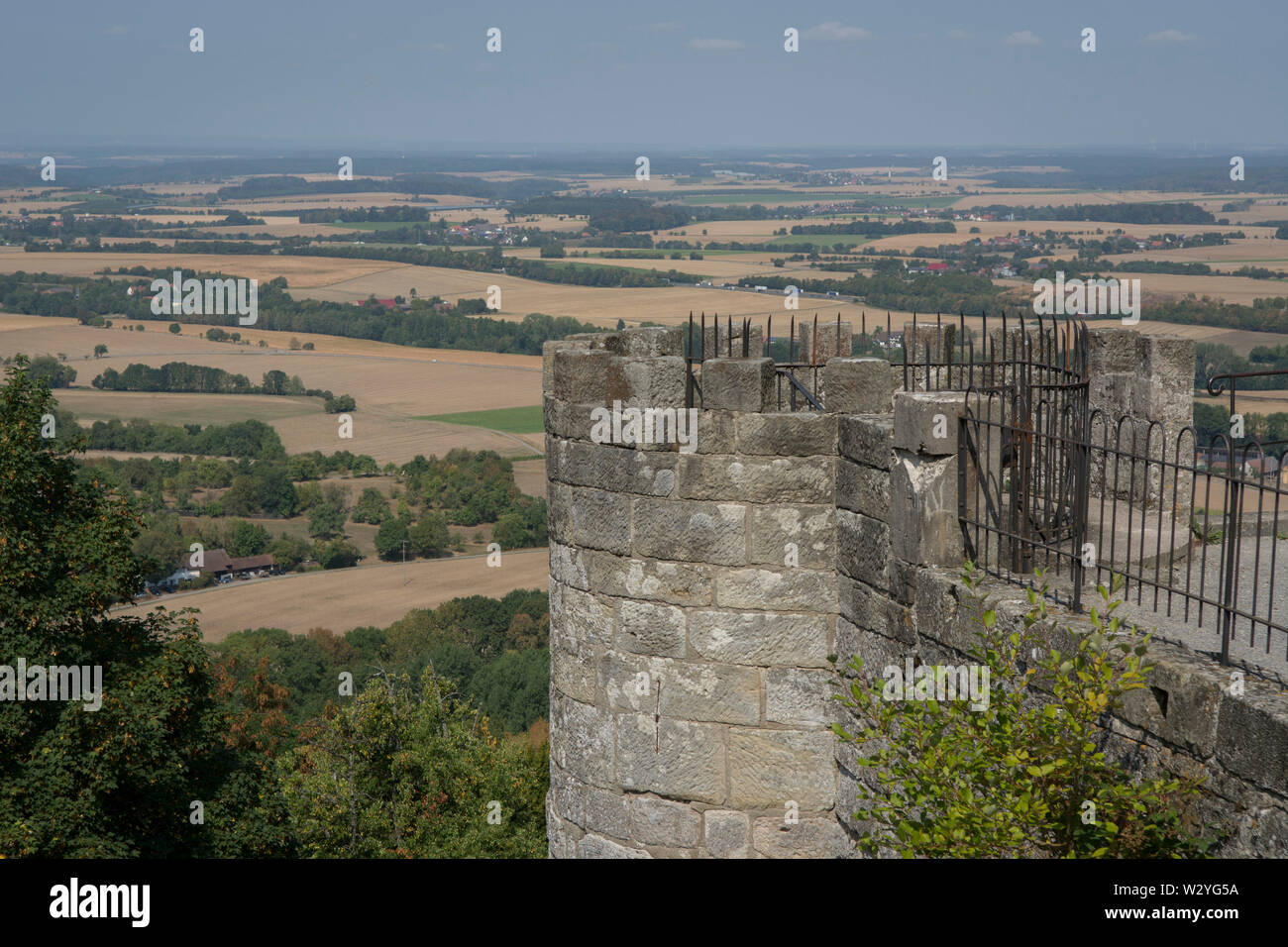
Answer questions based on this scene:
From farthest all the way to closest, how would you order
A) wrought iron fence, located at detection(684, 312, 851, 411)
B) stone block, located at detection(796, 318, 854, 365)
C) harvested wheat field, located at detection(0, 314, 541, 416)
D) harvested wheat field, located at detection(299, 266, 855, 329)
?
harvested wheat field, located at detection(0, 314, 541, 416) → harvested wheat field, located at detection(299, 266, 855, 329) → stone block, located at detection(796, 318, 854, 365) → wrought iron fence, located at detection(684, 312, 851, 411)

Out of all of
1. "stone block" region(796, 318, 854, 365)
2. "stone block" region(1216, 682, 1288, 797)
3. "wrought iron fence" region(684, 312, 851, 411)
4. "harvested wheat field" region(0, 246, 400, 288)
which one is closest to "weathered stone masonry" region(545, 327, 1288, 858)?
"wrought iron fence" region(684, 312, 851, 411)

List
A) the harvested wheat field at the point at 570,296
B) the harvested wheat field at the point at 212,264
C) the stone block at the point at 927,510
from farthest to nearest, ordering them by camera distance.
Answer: the harvested wheat field at the point at 212,264, the harvested wheat field at the point at 570,296, the stone block at the point at 927,510

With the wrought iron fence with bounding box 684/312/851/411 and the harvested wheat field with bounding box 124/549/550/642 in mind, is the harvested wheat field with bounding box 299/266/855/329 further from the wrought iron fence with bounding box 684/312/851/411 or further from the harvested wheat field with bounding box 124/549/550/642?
the wrought iron fence with bounding box 684/312/851/411

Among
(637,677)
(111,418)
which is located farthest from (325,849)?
A: (111,418)

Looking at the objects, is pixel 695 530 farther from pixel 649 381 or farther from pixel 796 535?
pixel 649 381

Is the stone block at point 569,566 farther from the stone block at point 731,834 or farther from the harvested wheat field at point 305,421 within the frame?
the harvested wheat field at point 305,421

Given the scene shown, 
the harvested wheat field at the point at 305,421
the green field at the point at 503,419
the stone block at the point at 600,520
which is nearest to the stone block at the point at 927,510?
the stone block at the point at 600,520
